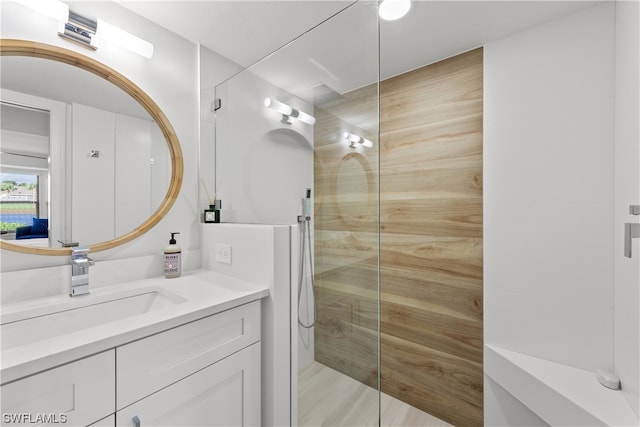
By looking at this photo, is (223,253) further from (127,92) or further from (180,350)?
(127,92)

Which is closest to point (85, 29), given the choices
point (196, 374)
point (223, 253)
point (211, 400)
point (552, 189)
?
point (223, 253)

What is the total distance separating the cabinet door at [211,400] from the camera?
0.77m

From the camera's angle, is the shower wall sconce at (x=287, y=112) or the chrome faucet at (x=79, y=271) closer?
the chrome faucet at (x=79, y=271)

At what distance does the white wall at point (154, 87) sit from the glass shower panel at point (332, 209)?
546mm

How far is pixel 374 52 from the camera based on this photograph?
1.10 meters

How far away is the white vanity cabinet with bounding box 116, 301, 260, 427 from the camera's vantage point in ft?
2.46

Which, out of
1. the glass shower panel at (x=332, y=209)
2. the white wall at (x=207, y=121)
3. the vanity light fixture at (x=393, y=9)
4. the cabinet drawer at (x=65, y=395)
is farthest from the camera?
the white wall at (x=207, y=121)

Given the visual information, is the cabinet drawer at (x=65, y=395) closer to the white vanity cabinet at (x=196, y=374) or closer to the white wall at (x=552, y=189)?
the white vanity cabinet at (x=196, y=374)

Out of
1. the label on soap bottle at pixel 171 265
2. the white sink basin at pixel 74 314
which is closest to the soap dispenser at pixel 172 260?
the label on soap bottle at pixel 171 265

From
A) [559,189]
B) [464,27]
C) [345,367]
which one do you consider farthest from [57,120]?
[559,189]

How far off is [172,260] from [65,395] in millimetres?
687

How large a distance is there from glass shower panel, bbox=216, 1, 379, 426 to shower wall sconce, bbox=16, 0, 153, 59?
670mm

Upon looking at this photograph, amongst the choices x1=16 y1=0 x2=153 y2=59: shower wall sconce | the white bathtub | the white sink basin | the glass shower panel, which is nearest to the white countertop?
the white sink basin

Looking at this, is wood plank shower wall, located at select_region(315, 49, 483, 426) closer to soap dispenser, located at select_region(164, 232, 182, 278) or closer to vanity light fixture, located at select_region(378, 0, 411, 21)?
vanity light fixture, located at select_region(378, 0, 411, 21)
